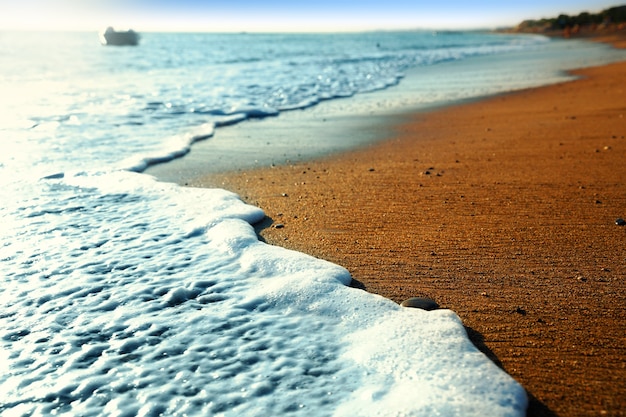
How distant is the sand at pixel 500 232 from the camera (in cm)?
231

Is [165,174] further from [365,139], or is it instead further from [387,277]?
[387,277]

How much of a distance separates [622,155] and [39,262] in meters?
5.42

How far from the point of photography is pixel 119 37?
54.8m

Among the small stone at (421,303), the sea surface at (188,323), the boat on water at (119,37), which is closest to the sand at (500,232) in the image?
the small stone at (421,303)

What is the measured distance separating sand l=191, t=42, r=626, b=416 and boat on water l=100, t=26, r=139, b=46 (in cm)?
5435

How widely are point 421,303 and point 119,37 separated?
59058 mm

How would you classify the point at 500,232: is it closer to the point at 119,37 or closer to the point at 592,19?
the point at 119,37

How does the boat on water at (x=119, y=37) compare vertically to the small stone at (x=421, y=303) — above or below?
above

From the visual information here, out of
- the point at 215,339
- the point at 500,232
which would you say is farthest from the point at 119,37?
the point at 215,339

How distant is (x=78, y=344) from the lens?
8.05 ft

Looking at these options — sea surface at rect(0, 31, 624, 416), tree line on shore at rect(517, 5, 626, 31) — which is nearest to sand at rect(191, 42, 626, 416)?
sea surface at rect(0, 31, 624, 416)

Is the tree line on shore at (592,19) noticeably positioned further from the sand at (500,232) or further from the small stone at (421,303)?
the small stone at (421,303)

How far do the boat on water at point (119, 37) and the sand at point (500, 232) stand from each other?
5435 cm

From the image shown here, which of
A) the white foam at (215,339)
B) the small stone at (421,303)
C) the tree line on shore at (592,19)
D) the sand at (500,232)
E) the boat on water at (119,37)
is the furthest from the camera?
the tree line on shore at (592,19)
